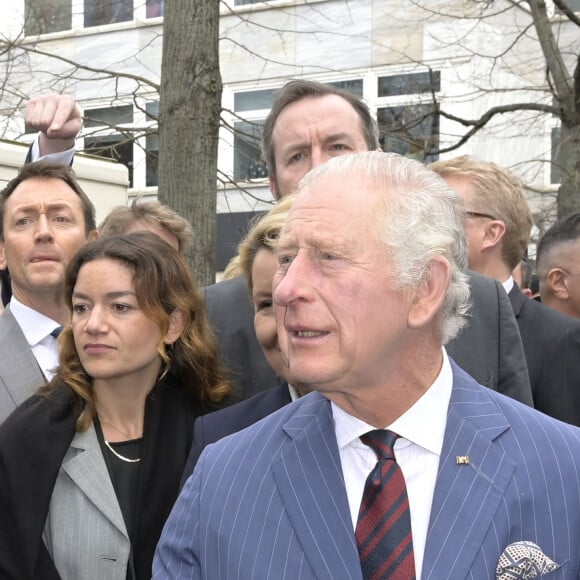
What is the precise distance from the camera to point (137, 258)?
3.47 meters

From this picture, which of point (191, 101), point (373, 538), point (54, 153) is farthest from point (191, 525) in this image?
point (191, 101)

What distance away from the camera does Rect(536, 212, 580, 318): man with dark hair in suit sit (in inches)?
194

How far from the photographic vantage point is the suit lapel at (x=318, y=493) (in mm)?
1962

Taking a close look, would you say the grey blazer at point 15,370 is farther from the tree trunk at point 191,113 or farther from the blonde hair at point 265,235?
the tree trunk at point 191,113

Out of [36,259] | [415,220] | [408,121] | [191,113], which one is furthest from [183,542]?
[408,121]

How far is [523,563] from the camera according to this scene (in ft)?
6.19

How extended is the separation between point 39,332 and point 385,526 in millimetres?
2047

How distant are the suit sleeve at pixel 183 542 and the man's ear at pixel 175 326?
1396mm

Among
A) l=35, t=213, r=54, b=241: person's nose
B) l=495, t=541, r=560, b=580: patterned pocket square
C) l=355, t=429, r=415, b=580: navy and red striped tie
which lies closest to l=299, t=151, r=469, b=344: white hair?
l=355, t=429, r=415, b=580: navy and red striped tie

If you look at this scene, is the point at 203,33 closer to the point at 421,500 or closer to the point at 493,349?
the point at 493,349

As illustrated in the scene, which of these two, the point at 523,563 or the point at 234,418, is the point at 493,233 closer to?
the point at 234,418

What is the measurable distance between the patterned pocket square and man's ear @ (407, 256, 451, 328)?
1.64 feet

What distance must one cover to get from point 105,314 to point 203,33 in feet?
14.0

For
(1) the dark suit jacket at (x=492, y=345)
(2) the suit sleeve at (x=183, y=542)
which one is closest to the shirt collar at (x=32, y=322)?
(1) the dark suit jacket at (x=492, y=345)
